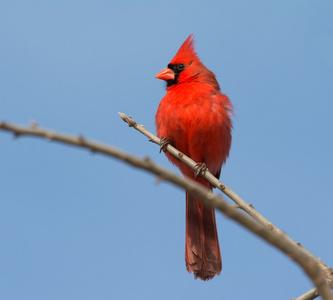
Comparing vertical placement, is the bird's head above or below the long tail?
above

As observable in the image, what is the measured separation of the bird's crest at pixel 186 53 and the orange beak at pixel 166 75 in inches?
4.2

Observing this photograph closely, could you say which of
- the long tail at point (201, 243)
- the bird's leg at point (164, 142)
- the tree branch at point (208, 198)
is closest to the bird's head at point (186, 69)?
the bird's leg at point (164, 142)

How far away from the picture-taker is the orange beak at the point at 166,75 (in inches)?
152

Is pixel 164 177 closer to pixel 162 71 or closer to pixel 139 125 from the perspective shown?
pixel 139 125

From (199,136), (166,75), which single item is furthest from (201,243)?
(166,75)

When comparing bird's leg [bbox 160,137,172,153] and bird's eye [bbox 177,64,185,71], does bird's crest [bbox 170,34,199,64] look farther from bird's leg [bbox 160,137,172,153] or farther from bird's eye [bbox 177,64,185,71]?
bird's leg [bbox 160,137,172,153]

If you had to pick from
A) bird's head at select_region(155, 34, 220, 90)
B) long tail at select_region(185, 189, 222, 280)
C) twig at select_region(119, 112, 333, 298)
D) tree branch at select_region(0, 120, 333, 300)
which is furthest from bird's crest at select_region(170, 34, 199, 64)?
tree branch at select_region(0, 120, 333, 300)

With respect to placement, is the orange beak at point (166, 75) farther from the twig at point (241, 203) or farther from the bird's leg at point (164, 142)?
the twig at point (241, 203)

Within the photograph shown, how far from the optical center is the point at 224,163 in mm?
3611

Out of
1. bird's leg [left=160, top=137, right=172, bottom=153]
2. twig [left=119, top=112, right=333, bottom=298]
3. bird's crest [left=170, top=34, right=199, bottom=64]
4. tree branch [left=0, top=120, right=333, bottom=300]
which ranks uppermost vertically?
bird's crest [left=170, top=34, right=199, bottom=64]

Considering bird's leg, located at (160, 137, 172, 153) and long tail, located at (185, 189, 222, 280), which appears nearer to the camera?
bird's leg, located at (160, 137, 172, 153)

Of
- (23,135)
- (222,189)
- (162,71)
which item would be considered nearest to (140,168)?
(23,135)

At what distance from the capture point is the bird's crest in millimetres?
3947

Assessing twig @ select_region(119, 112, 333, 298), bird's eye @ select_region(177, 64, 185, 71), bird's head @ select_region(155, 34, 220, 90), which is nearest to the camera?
twig @ select_region(119, 112, 333, 298)
